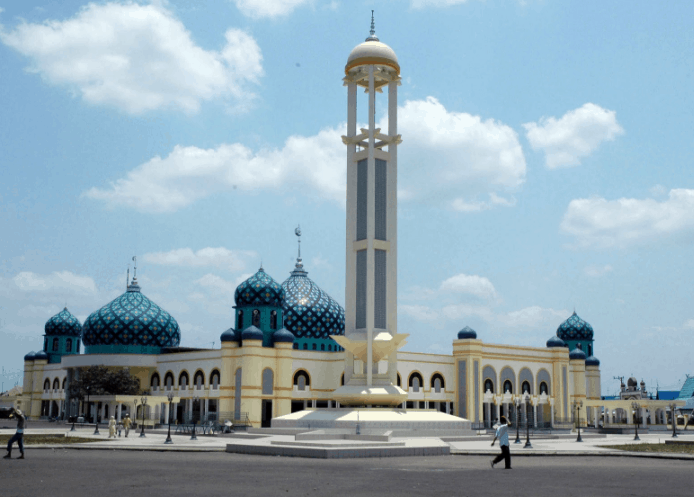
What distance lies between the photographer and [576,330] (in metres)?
72.8

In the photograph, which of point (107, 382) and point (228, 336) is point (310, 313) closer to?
point (228, 336)

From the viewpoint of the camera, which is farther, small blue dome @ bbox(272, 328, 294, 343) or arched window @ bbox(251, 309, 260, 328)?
arched window @ bbox(251, 309, 260, 328)

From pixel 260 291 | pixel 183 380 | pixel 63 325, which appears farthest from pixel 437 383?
pixel 63 325

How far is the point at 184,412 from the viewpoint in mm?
55094

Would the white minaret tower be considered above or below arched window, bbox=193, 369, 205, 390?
above

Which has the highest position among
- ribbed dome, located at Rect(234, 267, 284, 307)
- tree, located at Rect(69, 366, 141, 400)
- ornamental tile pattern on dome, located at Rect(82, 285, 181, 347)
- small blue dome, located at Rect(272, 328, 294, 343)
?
ribbed dome, located at Rect(234, 267, 284, 307)

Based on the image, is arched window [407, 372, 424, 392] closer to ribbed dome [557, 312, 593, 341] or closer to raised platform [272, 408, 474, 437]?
raised platform [272, 408, 474, 437]

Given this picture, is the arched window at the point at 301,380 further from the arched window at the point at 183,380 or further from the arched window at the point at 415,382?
the arched window at the point at 183,380

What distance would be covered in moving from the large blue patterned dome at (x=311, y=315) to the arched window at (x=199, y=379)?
25.5ft

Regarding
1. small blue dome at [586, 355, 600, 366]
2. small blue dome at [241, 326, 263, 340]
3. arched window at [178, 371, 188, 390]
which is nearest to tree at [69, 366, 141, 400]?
arched window at [178, 371, 188, 390]

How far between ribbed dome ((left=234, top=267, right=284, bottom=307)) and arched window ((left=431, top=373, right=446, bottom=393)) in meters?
11.8

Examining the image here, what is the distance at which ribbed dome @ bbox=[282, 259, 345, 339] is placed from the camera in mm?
58594

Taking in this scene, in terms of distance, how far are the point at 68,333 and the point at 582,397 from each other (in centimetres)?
4529

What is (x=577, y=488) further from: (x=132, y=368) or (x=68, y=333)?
(x=68, y=333)
